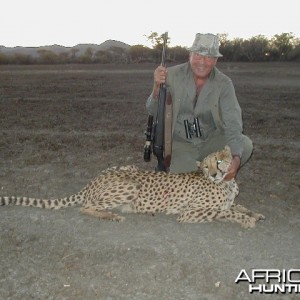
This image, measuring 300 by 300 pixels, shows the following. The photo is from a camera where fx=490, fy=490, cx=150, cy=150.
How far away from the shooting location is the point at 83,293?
3.29 m

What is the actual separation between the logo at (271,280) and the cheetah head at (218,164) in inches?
46.2

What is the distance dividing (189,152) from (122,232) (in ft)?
5.45

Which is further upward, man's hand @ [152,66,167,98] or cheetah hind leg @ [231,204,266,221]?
man's hand @ [152,66,167,98]

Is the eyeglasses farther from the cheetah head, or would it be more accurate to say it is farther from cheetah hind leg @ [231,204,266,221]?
cheetah hind leg @ [231,204,266,221]

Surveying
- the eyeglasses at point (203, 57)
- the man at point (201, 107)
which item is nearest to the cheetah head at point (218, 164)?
the man at point (201, 107)

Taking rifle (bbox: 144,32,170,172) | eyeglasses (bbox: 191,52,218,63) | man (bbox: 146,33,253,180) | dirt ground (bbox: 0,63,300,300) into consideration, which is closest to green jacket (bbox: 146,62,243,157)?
man (bbox: 146,33,253,180)

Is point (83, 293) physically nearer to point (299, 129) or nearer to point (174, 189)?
point (174, 189)

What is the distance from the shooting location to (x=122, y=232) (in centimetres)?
430

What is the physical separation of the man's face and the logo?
224cm

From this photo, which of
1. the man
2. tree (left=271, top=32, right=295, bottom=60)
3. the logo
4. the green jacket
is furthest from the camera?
tree (left=271, top=32, right=295, bottom=60)

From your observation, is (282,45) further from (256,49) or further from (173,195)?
(173,195)

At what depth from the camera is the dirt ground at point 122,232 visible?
134 inches

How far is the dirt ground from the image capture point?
3412 mm

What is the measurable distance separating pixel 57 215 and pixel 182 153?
66.8 inches
